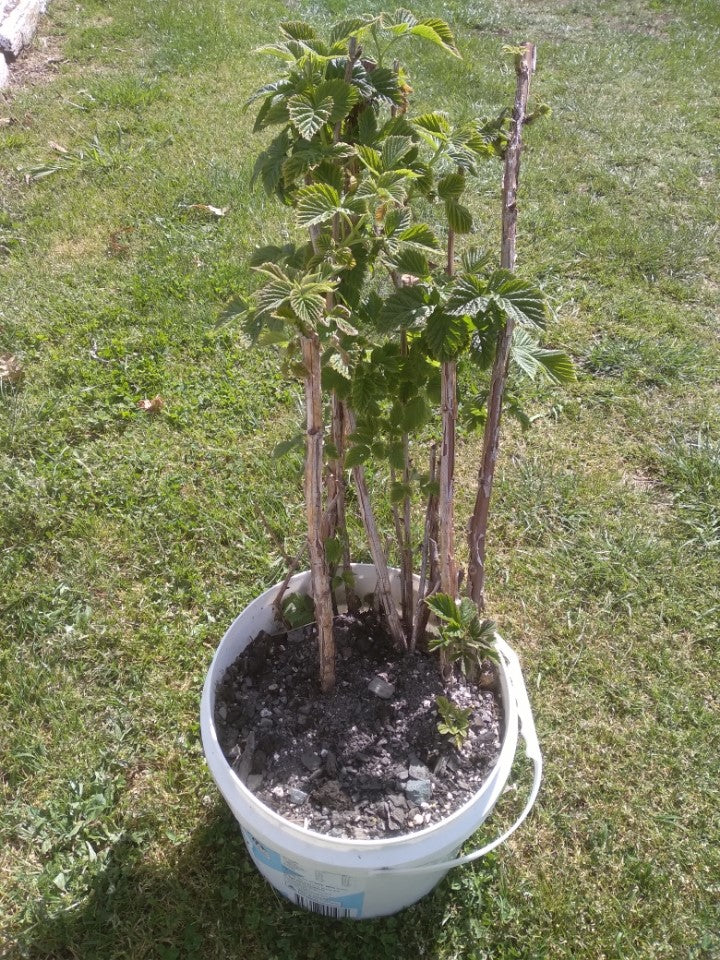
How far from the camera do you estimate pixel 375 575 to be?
6.55ft

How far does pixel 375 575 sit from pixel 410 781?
52cm

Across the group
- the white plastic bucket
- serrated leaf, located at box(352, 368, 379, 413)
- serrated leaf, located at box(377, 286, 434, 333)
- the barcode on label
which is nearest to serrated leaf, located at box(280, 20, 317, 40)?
serrated leaf, located at box(377, 286, 434, 333)

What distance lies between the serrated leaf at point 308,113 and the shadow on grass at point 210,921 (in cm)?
174

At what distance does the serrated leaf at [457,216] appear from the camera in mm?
1331

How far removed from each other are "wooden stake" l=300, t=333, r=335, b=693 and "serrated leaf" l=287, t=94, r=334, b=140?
0.33 meters

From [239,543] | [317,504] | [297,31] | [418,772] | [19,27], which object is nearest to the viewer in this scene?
[297,31]

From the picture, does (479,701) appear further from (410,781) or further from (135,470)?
(135,470)

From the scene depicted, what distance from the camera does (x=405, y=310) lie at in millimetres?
1336

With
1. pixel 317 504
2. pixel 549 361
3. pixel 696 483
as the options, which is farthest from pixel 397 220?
pixel 696 483

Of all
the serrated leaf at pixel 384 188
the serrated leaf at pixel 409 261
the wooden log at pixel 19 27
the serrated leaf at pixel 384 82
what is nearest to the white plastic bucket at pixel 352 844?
the serrated leaf at pixel 409 261

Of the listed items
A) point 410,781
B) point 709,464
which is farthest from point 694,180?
point 410,781

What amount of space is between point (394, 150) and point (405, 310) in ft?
0.87

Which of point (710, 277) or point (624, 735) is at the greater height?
point (710, 277)

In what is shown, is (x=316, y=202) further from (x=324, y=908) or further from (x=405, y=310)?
(x=324, y=908)
